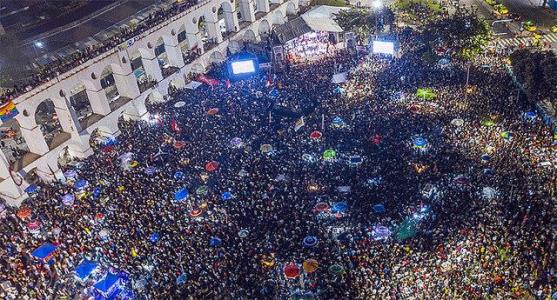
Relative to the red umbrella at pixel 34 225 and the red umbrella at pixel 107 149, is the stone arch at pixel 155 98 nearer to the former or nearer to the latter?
the red umbrella at pixel 107 149

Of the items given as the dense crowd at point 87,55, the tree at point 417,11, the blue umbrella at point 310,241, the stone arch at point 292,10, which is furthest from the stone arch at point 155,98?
the tree at point 417,11

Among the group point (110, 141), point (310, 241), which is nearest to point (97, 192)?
point (110, 141)

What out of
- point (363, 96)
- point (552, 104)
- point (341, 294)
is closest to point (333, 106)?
point (363, 96)

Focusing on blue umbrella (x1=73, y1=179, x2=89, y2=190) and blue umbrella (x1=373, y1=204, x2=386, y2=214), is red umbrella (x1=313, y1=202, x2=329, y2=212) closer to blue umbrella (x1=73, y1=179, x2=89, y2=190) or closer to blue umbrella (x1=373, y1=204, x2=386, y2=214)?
blue umbrella (x1=373, y1=204, x2=386, y2=214)

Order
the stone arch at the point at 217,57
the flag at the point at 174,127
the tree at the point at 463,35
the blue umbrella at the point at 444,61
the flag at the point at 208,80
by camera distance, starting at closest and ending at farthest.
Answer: the flag at the point at 174,127
the tree at the point at 463,35
the blue umbrella at the point at 444,61
the flag at the point at 208,80
the stone arch at the point at 217,57

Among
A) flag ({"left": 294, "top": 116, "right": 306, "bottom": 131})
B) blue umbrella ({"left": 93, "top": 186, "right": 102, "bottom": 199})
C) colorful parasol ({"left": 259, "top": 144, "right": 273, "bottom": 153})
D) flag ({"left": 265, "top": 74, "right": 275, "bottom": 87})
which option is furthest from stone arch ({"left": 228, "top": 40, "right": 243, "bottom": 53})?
blue umbrella ({"left": 93, "top": 186, "right": 102, "bottom": 199})

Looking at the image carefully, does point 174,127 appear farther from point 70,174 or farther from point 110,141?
point 70,174
